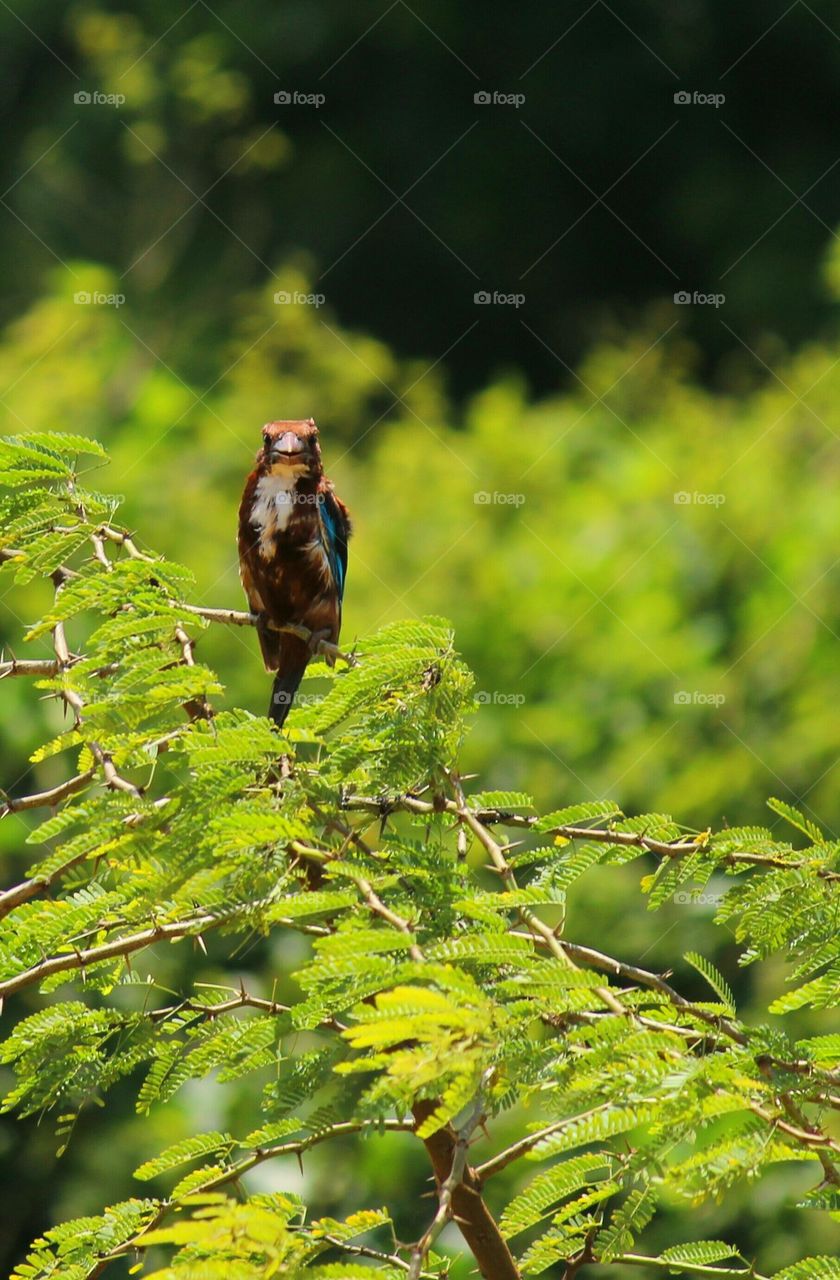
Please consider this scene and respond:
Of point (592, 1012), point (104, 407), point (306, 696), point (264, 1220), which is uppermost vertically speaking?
point (104, 407)

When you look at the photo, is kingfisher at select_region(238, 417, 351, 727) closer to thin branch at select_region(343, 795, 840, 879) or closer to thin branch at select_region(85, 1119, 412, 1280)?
thin branch at select_region(343, 795, 840, 879)

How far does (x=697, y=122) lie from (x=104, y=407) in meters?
9.34

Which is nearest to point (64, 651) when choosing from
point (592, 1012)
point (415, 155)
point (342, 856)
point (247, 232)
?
point (342, 856)

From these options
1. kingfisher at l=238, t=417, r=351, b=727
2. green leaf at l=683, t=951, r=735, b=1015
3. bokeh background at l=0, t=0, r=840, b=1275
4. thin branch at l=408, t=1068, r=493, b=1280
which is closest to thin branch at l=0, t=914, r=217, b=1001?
thin branch at l=408, t=1068, r=493, b=1280

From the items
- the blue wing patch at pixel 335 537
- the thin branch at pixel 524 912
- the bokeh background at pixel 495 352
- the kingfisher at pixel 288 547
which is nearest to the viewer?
the thin branch at pixel 524 912

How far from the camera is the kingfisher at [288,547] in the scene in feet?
12.3

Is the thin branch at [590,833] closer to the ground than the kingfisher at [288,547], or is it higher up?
closer to the ground

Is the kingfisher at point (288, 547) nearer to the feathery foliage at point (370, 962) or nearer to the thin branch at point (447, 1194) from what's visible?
the feathery foliage at point (370, 962)

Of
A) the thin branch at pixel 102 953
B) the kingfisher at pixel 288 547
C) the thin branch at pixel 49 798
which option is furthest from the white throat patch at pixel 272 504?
the thin branch at pixel 102 953

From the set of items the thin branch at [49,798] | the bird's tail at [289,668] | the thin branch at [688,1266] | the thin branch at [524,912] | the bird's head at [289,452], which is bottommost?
the thin branch at [688,1266]

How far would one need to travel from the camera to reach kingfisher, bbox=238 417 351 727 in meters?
3.74

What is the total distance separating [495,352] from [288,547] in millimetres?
8503

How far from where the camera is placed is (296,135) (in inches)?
508

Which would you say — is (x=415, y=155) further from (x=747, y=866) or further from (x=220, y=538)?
(x=747, y=866)
